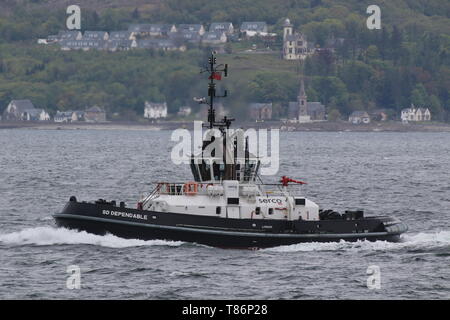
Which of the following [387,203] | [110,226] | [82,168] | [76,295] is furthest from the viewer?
[82,168]

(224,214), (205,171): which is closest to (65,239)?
(205,171)

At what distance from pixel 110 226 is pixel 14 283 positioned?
729 cm

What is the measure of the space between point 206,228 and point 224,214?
102 centimetres

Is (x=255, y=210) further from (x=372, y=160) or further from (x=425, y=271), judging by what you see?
(x=372, y=160)

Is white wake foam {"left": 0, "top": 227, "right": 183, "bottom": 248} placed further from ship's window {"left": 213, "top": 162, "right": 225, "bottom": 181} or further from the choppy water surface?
ship's window {"left": 213, "top": 162, "right": 225, "bottom": 181}

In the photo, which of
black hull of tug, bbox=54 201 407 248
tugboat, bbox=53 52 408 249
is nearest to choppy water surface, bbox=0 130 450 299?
black hull of tug, bbox=54 201 407 248

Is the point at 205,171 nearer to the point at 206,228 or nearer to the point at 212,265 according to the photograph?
the point at 206,228

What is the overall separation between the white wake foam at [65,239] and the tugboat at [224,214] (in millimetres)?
255
